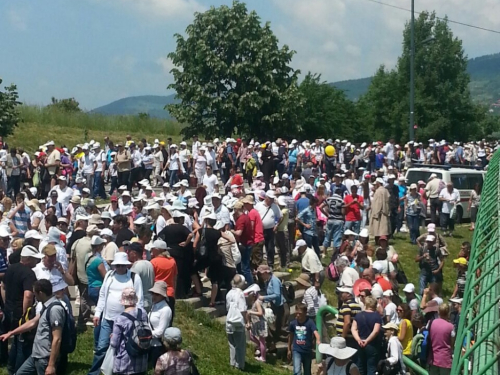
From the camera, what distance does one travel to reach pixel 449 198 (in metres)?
21.8

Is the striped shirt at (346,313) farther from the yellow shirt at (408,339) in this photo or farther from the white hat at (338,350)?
the white hat at (338,350)

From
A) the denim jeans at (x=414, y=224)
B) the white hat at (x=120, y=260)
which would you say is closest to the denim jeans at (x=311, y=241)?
the denim jeans at (x=414, y=224)

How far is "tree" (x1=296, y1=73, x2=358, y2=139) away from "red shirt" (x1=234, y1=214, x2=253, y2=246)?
1410 inches

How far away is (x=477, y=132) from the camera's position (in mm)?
63094

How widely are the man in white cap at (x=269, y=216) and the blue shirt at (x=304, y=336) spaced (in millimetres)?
4086

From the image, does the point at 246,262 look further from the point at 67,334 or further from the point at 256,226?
the point at 67,334

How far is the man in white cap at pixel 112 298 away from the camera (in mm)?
9492

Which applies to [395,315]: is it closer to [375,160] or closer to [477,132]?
[375,160]

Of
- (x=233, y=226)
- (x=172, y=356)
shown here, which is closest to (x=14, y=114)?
(x=233, y=226)

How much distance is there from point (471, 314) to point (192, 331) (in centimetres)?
862

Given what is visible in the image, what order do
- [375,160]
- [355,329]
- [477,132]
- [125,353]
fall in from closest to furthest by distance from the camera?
[125,353]
[355,329]
[375,160]
[477,132]

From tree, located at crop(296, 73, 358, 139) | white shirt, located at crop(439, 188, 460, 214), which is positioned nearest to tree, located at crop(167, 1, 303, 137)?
tree, located at crop(296, 73, 358, 139)

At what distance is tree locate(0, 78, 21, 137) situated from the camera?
102ft

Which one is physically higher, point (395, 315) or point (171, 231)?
point (171, 231)
